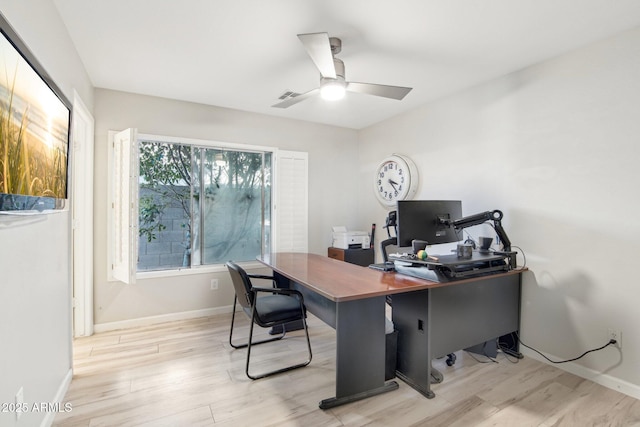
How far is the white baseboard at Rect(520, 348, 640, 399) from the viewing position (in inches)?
80.1

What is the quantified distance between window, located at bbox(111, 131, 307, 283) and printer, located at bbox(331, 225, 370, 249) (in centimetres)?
43

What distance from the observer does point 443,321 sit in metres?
2.14

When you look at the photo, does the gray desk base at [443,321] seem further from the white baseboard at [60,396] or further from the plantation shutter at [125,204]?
the plantation shutter at [125,204]

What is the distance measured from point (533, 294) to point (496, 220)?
701 millimetres

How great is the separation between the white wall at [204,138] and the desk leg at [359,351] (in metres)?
2.13

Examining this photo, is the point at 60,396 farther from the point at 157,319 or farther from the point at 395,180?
the point at 395,180

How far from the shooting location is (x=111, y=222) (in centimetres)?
311

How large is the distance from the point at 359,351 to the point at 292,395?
0.54m

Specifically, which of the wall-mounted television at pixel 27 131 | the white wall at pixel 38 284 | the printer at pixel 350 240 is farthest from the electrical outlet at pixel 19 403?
the printer at pixel 350 240

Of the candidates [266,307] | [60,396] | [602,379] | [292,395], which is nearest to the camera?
[60,396]

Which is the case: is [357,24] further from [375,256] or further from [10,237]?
[375,256]

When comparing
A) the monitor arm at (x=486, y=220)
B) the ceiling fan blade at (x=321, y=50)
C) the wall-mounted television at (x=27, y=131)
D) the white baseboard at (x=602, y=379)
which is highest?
the ceiling fan blade at (x=321, y=50)

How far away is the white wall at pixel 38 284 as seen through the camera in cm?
124

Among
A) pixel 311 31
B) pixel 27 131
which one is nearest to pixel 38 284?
pixel 27 131
